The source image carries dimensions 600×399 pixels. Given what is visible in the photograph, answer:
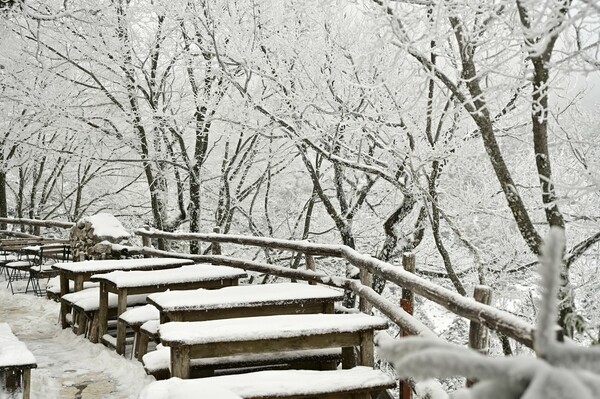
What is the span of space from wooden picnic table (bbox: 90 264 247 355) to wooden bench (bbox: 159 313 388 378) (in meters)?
2.57

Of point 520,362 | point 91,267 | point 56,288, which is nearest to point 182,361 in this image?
point 520,362

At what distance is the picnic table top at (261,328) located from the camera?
4.50 metres

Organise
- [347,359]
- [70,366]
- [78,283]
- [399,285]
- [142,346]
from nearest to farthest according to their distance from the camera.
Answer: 1. [399,285]
2. [347,359]
3. [142,346]
4. [70,366]
5. [78,283]

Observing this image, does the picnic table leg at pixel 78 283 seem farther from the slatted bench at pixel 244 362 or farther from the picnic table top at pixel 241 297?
the slatted bench at pixel 244 362

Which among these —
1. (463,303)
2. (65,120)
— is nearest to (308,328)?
(463,303)

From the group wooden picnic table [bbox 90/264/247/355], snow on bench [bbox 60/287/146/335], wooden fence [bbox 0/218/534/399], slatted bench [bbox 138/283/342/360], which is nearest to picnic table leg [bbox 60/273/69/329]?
snow on bench [bbox 60/287/146/335]

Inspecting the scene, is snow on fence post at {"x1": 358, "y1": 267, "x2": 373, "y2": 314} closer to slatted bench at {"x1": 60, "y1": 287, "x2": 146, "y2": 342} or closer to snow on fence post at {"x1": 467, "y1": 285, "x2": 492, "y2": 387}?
snow on fence post at {"x1": 467, "y1": 285, "x2": 492, "y2": 387}

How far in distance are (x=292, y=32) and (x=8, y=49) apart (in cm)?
809

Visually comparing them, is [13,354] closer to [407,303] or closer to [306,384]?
[306,384]

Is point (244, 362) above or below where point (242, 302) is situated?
below

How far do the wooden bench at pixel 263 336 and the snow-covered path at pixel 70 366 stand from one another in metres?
1.82

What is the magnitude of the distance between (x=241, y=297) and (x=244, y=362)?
2.41 ft

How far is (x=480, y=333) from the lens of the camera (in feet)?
12.4

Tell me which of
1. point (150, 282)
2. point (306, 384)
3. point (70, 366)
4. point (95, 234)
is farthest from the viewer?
point (95, 234)
